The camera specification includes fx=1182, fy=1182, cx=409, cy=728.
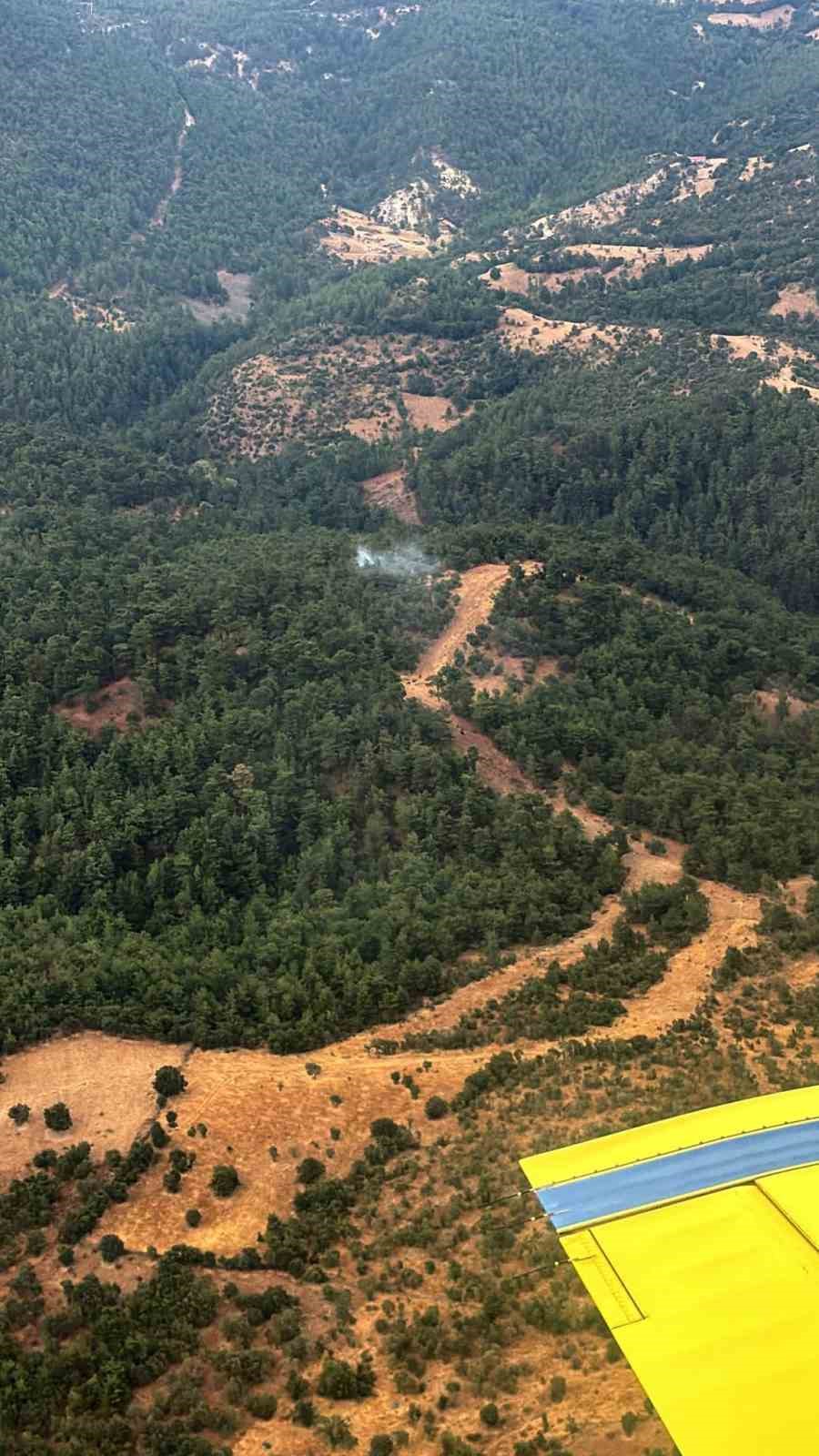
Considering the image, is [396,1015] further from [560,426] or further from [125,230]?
[125,230]

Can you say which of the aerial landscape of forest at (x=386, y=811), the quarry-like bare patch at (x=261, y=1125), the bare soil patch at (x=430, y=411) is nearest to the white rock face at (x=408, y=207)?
the aerial landscape of forest at (x=386, y=811)

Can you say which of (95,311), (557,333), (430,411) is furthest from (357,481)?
(95,311)

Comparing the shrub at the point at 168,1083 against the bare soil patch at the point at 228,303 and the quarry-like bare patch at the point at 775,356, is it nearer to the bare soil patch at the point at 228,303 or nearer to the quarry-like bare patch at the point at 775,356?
the quarry-like bare patch at the point at 775,356

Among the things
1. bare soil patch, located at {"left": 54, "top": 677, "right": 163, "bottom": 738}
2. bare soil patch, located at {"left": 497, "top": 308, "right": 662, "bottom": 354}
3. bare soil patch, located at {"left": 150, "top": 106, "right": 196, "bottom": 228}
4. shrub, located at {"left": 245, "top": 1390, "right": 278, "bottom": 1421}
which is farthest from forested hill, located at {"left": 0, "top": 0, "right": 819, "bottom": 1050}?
shrub, located at {"left": 245, "top": 1390, "right": 278, "bottom": 1421}

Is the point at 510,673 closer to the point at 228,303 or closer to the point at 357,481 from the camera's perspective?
the point at 357,481

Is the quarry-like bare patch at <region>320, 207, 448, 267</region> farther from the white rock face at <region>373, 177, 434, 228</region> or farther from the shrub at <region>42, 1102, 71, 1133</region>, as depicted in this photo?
the shrub at <region>42, 1102, 71, 1133</region>
